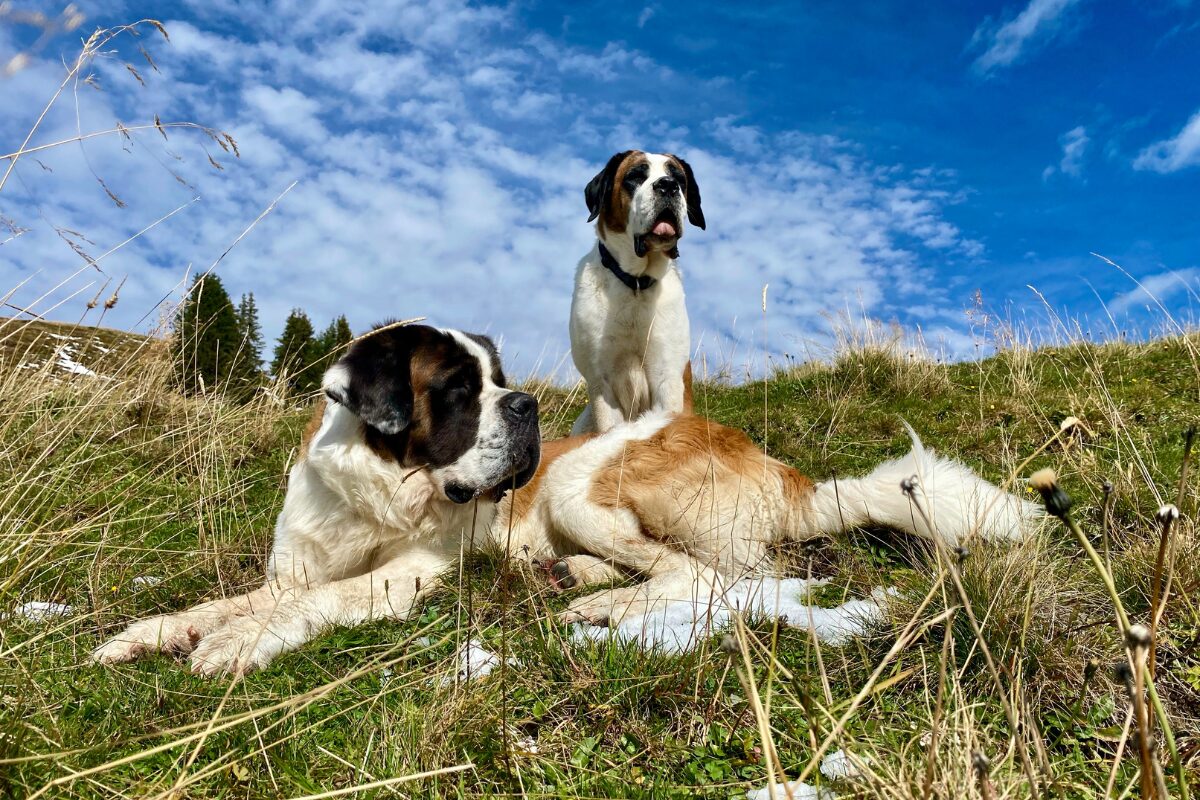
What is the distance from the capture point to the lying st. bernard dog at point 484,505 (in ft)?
9.07

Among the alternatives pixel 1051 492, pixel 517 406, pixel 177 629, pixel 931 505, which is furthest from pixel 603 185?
pixel 1051 492

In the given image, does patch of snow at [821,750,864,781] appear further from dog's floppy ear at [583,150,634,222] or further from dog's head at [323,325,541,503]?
dog's floppy ear at [583,150,634,222]

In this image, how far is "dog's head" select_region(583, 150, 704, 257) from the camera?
487 cm

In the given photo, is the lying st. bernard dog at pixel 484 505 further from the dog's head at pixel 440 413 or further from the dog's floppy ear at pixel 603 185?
the dog's floppy ear at pixel 603 185

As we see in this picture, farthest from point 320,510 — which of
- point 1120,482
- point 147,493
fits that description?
point 1120,482

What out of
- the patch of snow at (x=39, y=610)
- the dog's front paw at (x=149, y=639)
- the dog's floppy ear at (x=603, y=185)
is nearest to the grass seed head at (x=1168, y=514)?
the dog's front paw at (x=149, y=639)

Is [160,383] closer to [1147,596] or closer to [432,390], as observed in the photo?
[432,390]

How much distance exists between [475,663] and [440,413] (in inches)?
42.6

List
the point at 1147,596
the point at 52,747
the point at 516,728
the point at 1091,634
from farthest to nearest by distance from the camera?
the point at 1147,596, the point at 1091,634, the point at 516,728, the point at 52,747

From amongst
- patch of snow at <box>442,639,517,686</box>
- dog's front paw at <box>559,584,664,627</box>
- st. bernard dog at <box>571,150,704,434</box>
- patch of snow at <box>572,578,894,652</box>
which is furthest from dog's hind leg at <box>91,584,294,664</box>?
st. bernard dog at <box>571,150,704,434</box>

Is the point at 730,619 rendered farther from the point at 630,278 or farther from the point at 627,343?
the point at 630,278

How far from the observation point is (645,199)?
4.89 metres

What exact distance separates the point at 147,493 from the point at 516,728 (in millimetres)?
3541

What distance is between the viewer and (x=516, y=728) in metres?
1.92
